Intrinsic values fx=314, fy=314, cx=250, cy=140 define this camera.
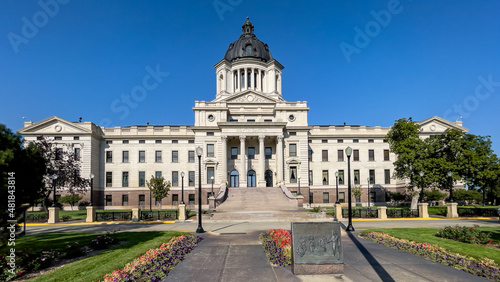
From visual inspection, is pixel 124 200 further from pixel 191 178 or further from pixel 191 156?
pixel 191 156

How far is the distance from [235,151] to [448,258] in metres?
45.0

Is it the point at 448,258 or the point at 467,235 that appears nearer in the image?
the point at 448,258

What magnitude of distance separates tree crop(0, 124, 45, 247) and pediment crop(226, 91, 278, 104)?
155ft

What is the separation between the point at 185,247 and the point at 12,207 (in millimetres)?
6777

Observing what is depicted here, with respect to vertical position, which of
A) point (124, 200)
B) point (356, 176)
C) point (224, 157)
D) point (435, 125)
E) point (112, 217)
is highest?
point (435, 125)

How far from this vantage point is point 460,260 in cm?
1095

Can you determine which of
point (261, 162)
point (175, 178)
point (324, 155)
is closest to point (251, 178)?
point (261, 162)

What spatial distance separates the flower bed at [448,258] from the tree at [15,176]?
14.3 metres

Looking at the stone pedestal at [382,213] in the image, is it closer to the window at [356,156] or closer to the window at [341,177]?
the window at [341,177]

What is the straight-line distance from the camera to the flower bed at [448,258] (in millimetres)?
9734

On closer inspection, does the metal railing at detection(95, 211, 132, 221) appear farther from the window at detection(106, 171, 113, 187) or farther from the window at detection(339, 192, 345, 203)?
the window at detection(339, 192, 345, 203)

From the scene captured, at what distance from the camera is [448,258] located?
11312mm

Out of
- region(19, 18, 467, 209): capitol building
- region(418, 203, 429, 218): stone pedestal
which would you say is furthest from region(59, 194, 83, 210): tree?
region(418, 203, 429, 218): stone pedestal

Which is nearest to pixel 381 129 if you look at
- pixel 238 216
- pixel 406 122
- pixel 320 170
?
pixel 320 170
